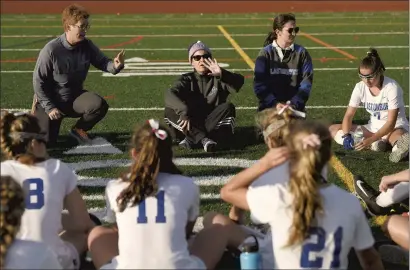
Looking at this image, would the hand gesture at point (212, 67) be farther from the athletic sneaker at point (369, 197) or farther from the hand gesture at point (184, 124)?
the athletic sneaker at point (369, 197)

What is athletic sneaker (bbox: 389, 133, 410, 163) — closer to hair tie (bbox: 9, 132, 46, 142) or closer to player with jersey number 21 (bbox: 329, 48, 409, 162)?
player with jersey number 21 (bbox: 329, 48, 409, 162)

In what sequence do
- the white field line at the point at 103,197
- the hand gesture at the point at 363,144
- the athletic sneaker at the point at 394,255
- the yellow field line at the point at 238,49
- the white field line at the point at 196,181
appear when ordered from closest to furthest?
1. the athletic sneaker at the point at 394,255
2. the white field line at the point at 103,197
3. the white field line at the point at 196,181
4. the hand gesture at the point at 363,144
5. the yellow field line at the point at 238,49

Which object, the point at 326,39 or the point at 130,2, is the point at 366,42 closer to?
the point at 326,39

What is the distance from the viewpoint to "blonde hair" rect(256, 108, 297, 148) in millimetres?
4324

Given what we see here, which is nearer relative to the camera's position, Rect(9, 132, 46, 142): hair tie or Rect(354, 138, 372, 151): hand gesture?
Rect(9, 132, 46, 142): hair tie

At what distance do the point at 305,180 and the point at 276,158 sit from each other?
15.8 inches

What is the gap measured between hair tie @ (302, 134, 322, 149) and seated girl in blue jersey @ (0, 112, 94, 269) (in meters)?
1.40

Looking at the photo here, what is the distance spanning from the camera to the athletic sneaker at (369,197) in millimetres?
5332

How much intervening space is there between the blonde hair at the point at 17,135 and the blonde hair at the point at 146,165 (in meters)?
0.62

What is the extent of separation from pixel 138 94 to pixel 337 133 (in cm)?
382

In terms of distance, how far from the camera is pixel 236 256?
4445mm

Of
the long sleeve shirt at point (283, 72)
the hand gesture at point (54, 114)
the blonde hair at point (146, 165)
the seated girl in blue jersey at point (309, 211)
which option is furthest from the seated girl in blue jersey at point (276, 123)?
the hand gesture at point (54, 114)

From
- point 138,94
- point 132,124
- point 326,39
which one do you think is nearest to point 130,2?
point 326,39

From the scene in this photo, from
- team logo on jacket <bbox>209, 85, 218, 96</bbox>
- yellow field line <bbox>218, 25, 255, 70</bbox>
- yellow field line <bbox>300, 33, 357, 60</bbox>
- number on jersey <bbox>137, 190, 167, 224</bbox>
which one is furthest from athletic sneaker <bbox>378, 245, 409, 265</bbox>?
yellow field line <bbox>300, 33, 357, 60</bbox>
